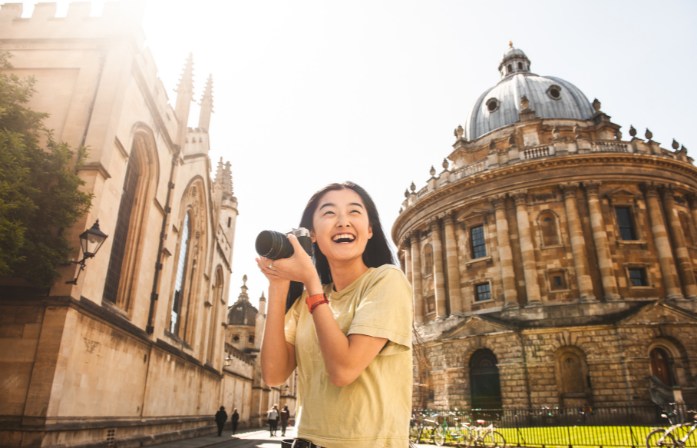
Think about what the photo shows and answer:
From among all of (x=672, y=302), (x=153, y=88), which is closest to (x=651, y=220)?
(x=672, y=302)

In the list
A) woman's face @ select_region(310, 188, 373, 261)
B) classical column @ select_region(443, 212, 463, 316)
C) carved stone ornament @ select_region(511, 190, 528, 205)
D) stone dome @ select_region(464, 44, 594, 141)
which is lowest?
woman's face @ select_region(310, 188, 373, 261)

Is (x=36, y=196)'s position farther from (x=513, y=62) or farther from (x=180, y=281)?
(x=513, y=62)

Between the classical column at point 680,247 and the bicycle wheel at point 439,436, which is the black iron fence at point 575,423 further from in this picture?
the classical column at point 680,247

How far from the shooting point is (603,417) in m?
22.9

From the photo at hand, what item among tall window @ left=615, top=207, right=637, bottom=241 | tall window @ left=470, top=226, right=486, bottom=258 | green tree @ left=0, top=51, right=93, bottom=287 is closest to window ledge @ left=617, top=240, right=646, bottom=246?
tall window @ left=615, top=207, right=637, bottom=241

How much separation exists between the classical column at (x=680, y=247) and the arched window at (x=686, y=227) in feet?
3.78

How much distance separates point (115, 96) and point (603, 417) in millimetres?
25719

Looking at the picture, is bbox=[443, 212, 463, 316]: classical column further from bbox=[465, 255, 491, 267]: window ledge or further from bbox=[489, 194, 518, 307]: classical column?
bbox=[489, 194, 518, 307]: classical column

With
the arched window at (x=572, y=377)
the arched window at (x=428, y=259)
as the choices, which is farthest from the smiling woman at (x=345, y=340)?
the arched window at (x=428, y=259)

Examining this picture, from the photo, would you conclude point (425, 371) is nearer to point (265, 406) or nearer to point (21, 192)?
point (265, 406)

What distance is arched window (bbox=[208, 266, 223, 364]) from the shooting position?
25844 millimetres

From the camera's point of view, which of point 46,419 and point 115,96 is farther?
point 115,96

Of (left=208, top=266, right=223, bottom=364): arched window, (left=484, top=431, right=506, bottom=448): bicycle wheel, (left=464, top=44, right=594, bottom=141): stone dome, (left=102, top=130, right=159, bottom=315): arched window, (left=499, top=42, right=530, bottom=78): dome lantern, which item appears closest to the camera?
(left=102, top=130, right=159, bottom=315): arched window

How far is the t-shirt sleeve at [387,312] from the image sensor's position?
1.77m
